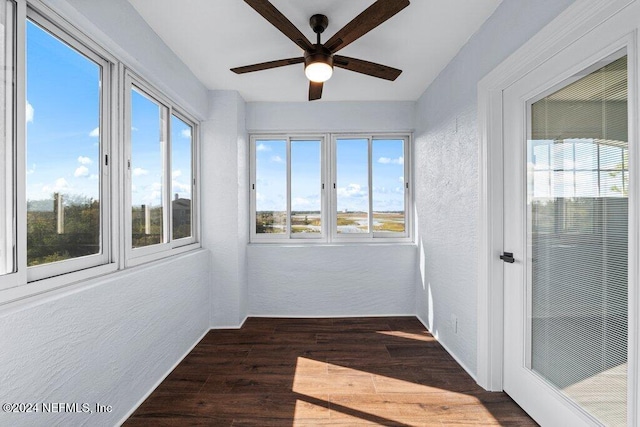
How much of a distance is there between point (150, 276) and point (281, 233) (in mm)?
1928

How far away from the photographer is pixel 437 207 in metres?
3.21

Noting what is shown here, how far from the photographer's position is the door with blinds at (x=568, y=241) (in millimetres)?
1438

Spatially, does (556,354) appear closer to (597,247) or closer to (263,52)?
(597,247)

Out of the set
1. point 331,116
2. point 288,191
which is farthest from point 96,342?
point 331,116

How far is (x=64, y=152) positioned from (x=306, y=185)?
101 inches

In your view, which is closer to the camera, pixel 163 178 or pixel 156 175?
pixel 156 175

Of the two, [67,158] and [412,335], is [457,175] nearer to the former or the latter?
[412,335]

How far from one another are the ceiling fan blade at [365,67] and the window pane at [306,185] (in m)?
1.74

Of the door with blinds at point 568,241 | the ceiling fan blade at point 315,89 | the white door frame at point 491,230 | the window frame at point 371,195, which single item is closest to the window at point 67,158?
the ceiling fan blade at point 315,89

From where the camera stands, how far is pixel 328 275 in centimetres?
383

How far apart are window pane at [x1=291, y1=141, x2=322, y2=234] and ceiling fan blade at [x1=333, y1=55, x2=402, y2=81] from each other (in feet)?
5.72

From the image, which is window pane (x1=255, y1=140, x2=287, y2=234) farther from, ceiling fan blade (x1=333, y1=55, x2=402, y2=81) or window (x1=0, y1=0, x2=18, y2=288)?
window (x1=0, y1=0, x2=18, y2=288)

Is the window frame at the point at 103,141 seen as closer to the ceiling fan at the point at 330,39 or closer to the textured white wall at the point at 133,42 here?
the textured white wall at the point at 133,42

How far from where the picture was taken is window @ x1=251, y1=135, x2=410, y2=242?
3.99 m
